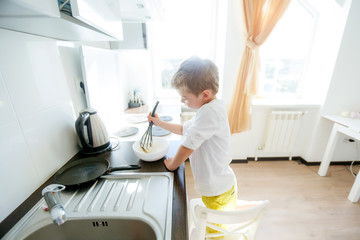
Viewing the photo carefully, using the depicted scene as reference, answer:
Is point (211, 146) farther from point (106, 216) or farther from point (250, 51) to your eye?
point (250, 51)

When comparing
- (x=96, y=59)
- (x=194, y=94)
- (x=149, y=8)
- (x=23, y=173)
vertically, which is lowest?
(x=23, y=173)

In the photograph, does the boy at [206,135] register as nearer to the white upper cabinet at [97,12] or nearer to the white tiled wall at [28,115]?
the white upper cabinet at [97,12]

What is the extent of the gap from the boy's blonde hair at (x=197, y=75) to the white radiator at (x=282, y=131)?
63.3 inches

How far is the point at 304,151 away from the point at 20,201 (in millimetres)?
2819

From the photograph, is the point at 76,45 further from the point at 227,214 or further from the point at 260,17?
the point at 260,17

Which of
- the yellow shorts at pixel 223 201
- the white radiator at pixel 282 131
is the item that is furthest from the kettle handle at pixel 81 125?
the white radiator at pixel 282 131

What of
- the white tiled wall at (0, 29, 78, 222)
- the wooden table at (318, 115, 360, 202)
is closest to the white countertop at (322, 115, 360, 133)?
the wooden table at (318, 115, 360, 202)

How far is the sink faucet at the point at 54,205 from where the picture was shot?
0.42m

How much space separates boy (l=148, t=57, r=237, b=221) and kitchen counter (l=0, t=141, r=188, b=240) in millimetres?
66

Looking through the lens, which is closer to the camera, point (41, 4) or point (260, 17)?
point (41, 4)

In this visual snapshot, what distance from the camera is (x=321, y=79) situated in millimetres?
1902

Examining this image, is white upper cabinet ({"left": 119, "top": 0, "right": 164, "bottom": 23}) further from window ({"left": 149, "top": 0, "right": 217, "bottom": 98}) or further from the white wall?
the white wall

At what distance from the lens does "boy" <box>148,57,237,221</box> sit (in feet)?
2.27

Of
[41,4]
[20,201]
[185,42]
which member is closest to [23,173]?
[20,201]
